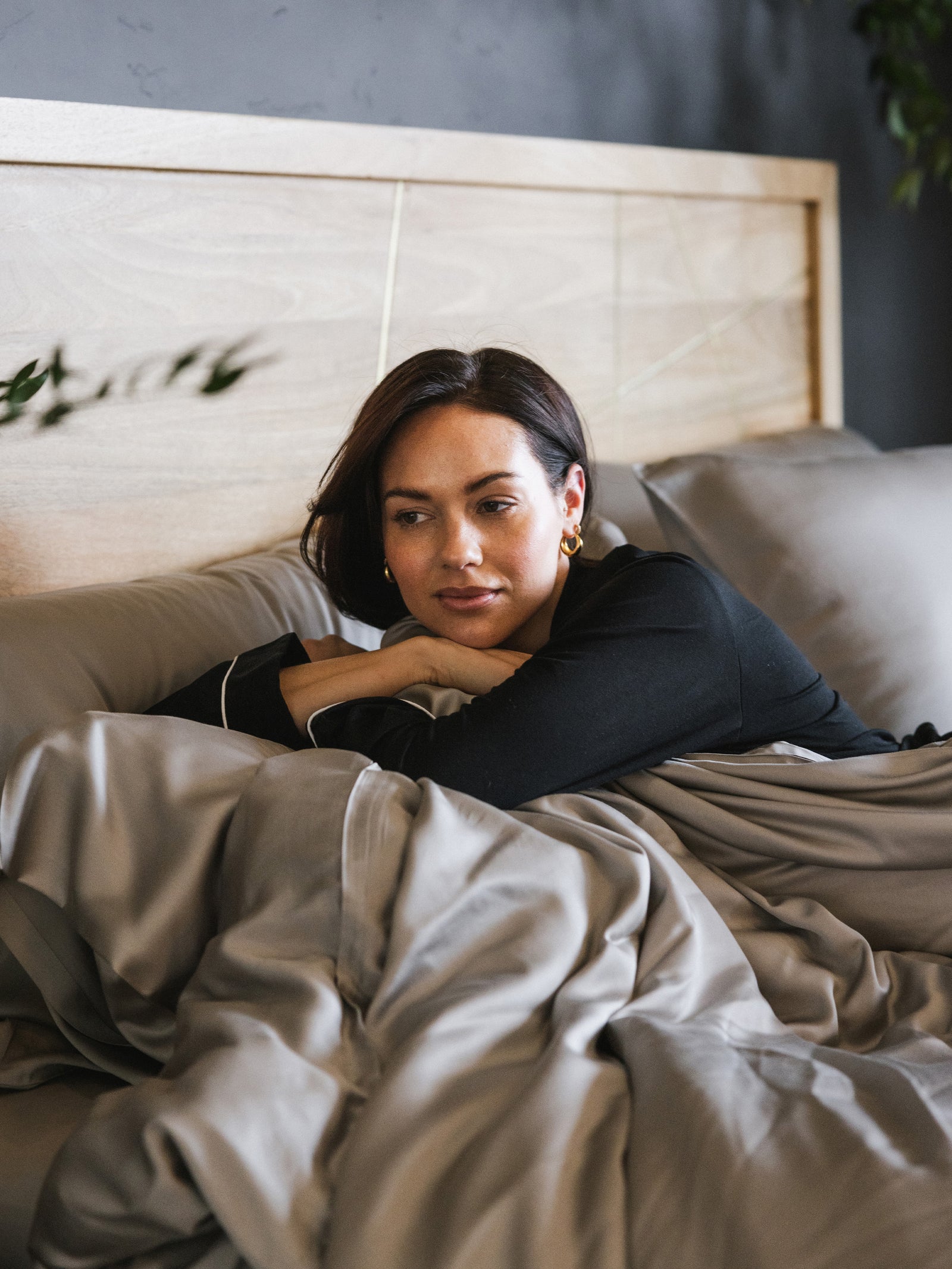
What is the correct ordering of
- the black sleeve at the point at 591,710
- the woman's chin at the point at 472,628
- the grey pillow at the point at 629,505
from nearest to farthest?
the black sleeve at the point at 591,710 → the woman's chin at the point at 472,628 → the grey pillow at the point at 629,505

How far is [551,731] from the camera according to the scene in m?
1.03

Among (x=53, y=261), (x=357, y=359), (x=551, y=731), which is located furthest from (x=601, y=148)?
(x=551, y=731)

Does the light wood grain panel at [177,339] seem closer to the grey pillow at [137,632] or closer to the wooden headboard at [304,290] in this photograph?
the wooden headboard at [304,290]

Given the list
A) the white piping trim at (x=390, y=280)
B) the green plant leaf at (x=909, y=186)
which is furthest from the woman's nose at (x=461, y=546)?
the green plant leaf at (x=909, y=186)

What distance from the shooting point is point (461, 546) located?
1.19 meters

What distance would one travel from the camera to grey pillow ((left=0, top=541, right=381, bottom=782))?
111 cm

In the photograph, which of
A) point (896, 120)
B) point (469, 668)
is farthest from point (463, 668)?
point (896, 120)

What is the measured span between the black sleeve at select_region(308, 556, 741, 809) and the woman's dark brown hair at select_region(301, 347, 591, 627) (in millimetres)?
215

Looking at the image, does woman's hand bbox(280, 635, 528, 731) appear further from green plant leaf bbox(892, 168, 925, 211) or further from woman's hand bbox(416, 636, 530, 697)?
green plant leaf bbox(892, 168, 925, 211)

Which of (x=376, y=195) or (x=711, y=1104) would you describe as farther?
(x=376, y=195)

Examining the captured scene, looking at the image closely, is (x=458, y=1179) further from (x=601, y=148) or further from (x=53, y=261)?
(x=601, y=148)

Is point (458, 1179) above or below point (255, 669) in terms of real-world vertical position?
below

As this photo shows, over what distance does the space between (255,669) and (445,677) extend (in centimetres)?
19

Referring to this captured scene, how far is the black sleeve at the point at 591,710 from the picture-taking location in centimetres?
102
